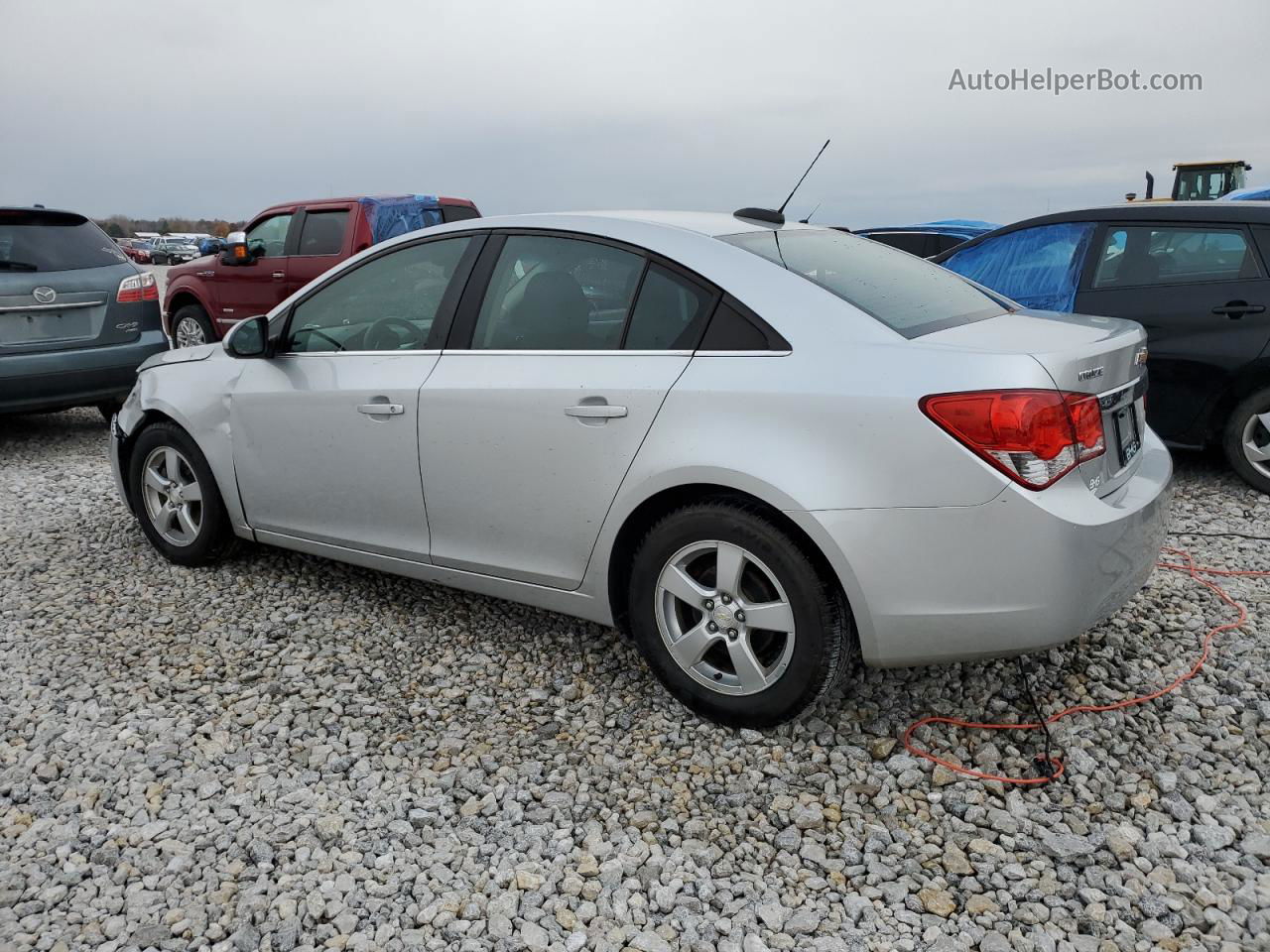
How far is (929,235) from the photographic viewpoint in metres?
15.4

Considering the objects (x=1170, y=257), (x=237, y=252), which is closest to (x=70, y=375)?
(x=237, y=252)

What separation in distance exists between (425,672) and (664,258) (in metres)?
1.67

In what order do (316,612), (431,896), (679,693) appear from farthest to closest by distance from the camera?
(316,612), (679,693), (431,896)

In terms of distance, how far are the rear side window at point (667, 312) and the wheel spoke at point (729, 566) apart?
0.62m

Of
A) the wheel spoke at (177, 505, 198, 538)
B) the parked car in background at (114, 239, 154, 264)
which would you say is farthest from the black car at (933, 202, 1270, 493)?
the parked car in background at (114, 239, 154, 264)

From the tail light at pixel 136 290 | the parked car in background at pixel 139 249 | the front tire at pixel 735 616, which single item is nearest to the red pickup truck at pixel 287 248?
the tail light at pixel 136 290

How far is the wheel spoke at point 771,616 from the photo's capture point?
2947 millimetres

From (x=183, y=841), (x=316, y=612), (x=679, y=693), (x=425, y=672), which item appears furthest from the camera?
(x=316, y=612)

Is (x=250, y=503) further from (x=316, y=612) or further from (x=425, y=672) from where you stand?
(x=425, y=672)

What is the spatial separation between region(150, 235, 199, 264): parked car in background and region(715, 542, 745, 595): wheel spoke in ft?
130

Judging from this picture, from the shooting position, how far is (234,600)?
14.3 ft

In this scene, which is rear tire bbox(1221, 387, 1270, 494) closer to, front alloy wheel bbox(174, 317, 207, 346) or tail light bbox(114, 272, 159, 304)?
tail light bbox(114, 272, 159, 304)

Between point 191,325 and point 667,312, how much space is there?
10.3 meters

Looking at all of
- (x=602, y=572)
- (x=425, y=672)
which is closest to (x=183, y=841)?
(x=425, y=672)
